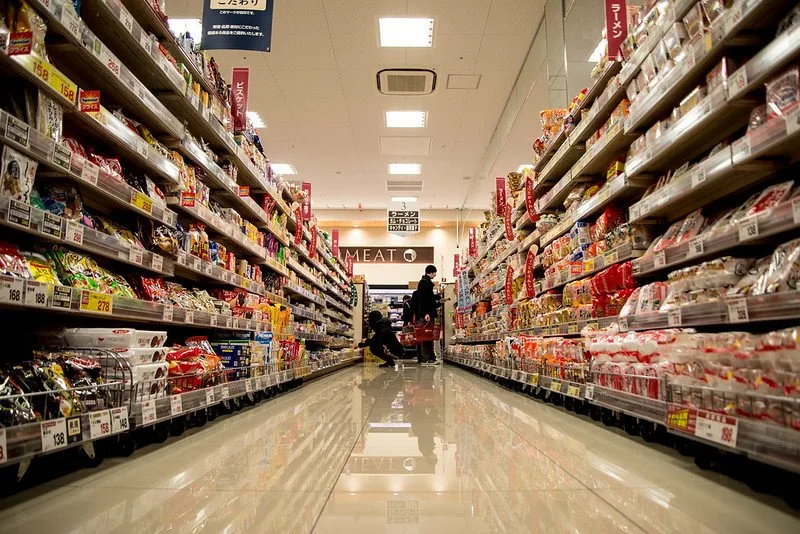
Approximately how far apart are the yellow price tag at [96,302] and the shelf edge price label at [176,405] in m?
0.48

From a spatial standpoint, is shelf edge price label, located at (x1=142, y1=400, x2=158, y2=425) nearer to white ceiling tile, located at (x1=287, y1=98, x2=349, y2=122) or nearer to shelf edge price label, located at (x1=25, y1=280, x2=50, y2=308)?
shelf edge price label, located at (x1=25, y1=280, x2=50, y2=308)

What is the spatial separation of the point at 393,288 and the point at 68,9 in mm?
15744

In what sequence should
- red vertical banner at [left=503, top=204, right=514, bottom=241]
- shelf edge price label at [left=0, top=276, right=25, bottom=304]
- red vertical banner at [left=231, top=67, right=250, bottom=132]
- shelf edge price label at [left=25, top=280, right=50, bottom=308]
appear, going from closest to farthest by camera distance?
shelf edge price label at [left=0, top=276, right=25, bottom=304] → shelf edge price label at [left=25, top=280, right=50, bottom=308] → red vertical banner at [left=231, top=67, right=250, bottom=132] → red vertical banner at [left=503, top=204, right=514, bottom=241]

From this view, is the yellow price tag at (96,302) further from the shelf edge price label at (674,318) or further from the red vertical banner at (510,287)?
the red vertical banner at (510,287)

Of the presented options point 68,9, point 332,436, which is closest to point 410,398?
point 332,436

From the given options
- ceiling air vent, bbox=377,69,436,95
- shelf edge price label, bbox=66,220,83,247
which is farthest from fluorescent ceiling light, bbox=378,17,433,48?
shelf edge price label, bbox=66,220,83,247

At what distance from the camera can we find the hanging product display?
1.41m

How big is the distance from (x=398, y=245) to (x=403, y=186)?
436cm

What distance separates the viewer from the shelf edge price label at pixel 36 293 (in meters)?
1.50

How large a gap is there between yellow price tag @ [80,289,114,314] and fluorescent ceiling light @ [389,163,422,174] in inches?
391

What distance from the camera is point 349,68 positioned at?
23.8 feet

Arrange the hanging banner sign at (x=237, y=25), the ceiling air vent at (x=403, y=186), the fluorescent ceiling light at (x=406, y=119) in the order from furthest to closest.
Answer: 1. the ceiling air vent at (x=403, y=186)
2. the fluorescent ceiling light at (x=406, y=119)
3. the hanging banner sign at (x=237, y=25)

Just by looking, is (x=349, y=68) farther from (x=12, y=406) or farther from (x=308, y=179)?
(x=12, y=406)

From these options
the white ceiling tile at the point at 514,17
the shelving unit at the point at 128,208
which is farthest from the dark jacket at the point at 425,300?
the shelving unit at the point at 128,208
